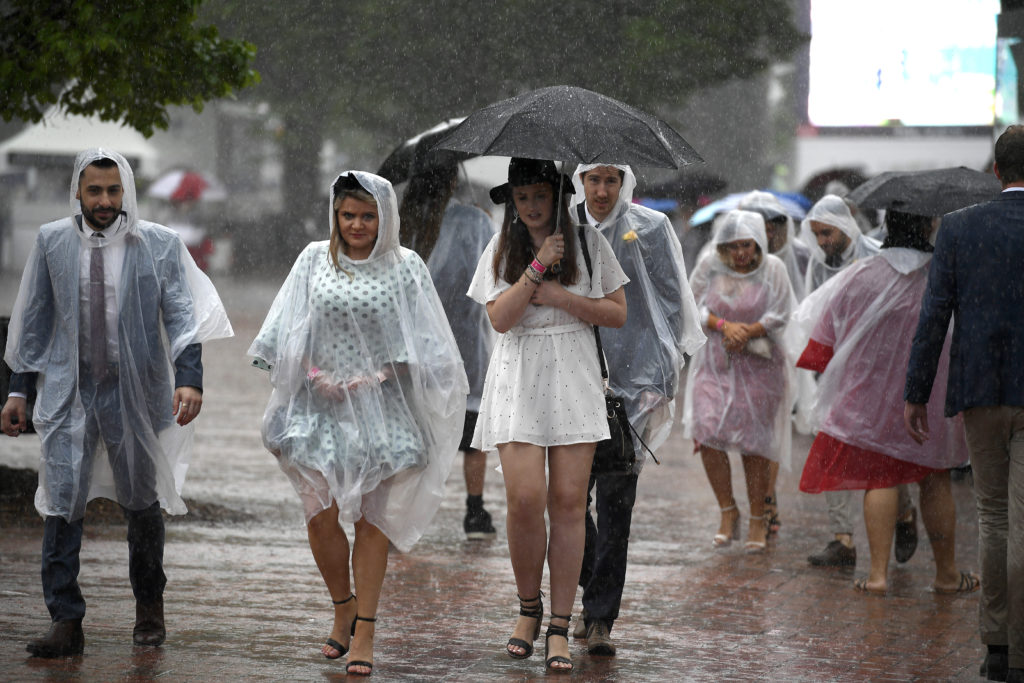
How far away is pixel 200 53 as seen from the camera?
28.0ft

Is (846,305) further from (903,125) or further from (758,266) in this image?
(903,125)

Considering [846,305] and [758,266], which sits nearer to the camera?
[846,305]

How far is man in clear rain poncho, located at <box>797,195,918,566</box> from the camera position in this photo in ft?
26.2

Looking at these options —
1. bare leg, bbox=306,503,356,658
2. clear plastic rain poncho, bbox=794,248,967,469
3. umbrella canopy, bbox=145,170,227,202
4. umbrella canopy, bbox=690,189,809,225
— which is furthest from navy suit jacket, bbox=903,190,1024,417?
umbrella canopy, bbox=145,170,227,202

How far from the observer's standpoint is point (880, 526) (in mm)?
7191

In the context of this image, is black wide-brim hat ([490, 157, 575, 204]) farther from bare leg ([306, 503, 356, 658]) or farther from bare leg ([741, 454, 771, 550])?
bare leg ([741, 454, 771, 550])

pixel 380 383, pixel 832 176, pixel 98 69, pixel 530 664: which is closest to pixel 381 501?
pixel 380 383

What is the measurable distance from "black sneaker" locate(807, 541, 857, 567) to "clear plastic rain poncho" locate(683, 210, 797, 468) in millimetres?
672

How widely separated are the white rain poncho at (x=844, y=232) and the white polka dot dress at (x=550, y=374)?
370cm

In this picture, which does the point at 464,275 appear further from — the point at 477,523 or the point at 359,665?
the point at 359,665

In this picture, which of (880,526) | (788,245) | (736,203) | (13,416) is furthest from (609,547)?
(736,203)

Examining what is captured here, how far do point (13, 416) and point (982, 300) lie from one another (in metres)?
3.63

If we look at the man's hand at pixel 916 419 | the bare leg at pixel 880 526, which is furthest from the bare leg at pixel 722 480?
the man's hand at pixel 916 419

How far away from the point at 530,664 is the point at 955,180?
3.19m
